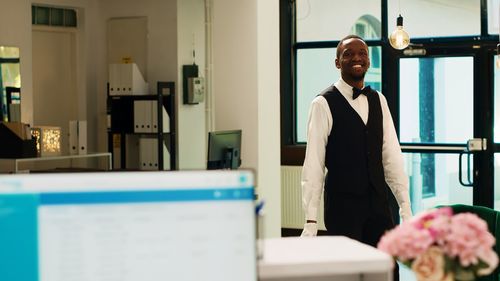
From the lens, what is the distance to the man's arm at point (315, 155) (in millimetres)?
4176

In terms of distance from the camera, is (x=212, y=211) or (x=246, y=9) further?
(x=246, y=9)

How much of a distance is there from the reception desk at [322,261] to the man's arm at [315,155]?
235 centimetres

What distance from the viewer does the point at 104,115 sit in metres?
9.10

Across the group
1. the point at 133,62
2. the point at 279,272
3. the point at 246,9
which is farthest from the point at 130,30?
the point at 279,272

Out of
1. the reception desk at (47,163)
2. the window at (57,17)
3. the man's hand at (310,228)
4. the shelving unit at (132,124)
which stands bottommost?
the man's hand at (310,228)

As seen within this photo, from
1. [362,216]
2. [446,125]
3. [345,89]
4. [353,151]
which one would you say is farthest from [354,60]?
[446,125]

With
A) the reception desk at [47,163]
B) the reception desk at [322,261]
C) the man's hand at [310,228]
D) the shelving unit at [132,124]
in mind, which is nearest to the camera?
the reception desk at [322,261]

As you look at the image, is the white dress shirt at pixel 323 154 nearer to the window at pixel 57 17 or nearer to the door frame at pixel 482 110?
the door frame at pixel 482 110

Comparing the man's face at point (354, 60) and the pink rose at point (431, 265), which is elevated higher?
the man's face at point (354, 60)

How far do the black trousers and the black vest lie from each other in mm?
35

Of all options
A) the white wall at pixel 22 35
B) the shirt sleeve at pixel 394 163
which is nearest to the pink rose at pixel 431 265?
the shirt sleeve at pixel 394 163

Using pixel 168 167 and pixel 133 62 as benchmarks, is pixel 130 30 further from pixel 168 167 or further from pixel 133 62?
pixel 168 167

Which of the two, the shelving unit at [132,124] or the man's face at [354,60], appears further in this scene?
the shelving unit at [132,124]

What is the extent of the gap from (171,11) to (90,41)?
117 centimetres
